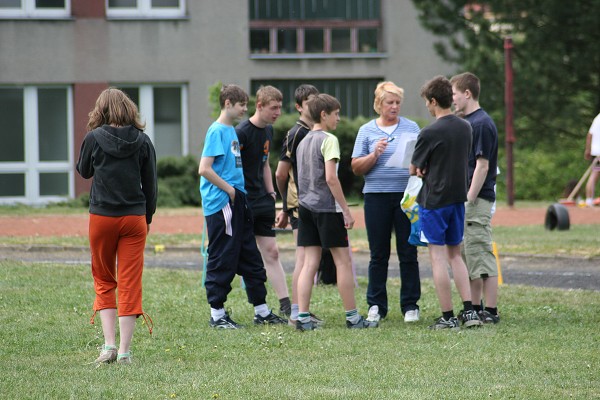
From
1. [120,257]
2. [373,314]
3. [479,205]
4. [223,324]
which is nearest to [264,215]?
[223,324]

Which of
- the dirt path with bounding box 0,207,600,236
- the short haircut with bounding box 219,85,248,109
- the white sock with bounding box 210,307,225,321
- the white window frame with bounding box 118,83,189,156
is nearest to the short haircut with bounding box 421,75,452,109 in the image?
the short haircut with bounding box 219,85,248,109

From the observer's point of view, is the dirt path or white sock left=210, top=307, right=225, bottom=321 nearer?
white sock left=210, top=307, right=225, bottom=321

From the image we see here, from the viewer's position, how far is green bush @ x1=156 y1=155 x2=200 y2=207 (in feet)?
81.3

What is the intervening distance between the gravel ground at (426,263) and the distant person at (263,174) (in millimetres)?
3513

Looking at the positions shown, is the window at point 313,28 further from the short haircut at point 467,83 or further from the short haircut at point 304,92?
the short haircut at point 467,83

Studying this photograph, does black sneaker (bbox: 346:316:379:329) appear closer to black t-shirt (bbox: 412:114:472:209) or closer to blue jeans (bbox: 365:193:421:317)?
blue jeans (bbox: 365:193:421:317)

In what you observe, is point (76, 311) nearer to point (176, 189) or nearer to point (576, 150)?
point (176, 189)

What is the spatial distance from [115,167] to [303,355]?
1837mm

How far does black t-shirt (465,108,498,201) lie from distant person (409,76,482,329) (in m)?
0.26

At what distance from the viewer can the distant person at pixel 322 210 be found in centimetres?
851

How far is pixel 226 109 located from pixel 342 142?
55.9 ft

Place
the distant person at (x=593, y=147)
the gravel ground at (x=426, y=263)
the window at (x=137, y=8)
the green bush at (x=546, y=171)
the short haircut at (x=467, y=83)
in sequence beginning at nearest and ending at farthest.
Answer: the short haircut at (x=467, y=83), the gravel ground at (x=426, y=263), the distant person at (x=593, y=147), the window at (x=137, y=8), the green bush at (x=546, y=171)

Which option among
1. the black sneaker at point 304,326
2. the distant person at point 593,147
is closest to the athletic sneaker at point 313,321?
the black sneaker at point 304,326

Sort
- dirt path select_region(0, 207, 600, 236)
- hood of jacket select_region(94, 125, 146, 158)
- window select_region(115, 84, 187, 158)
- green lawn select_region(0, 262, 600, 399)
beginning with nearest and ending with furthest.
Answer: green lawn select_region(0, 262, 600, 399)
hood of jacket select_region(94, 125, 146, 158)
dirt path select_region(0, 207, 600, 236)
window select_region(115, 84, 187, 158)
